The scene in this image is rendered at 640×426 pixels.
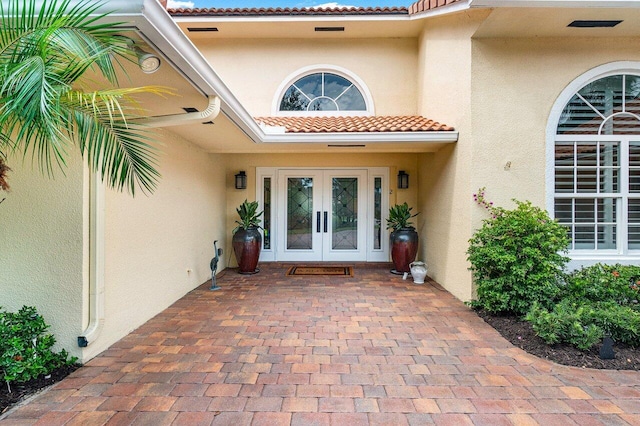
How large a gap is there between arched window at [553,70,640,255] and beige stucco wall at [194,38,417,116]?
3971mm

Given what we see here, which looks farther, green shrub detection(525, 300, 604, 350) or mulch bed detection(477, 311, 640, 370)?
green shrub detection(525, 300, 604, 350)

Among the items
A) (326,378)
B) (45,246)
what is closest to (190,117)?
(45,246)

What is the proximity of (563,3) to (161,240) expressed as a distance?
273 inches

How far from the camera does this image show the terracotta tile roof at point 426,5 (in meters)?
6.53

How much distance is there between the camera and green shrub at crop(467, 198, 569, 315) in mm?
4613

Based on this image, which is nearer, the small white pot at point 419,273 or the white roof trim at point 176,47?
the white roof trim at point 176,47

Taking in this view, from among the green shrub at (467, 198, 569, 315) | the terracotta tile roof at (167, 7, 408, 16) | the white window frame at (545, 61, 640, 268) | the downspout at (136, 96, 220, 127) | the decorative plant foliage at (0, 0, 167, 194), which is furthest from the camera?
the terracotta tile roof at (167, 7, 408, 16)

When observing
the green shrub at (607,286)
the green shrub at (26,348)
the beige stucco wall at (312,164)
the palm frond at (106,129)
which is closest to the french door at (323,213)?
the beige stucco wall at (312,164)

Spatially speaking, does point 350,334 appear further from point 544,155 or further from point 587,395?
point 544,155

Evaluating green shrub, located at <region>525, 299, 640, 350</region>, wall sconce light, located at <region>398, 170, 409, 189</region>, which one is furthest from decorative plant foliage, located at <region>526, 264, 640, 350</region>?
wall sconce light, located at <region>398, 170, 409, 189</region>

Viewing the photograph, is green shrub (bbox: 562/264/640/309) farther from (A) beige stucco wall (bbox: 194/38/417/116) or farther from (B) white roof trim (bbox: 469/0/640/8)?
(A) beige stucco wall (bbox: 194/38/417/116)

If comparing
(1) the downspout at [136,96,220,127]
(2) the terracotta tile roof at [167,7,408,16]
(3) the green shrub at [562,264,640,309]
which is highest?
(2) the terracotta tile roof at [167,7,408,16]

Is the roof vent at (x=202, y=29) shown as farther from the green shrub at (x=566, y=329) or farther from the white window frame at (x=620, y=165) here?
the green shrub at (x=566, y=329)

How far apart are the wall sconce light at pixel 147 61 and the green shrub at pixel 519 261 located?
482 centimetres
